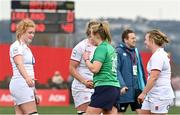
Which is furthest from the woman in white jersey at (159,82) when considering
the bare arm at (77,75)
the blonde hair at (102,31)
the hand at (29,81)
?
the hand at (29,81)

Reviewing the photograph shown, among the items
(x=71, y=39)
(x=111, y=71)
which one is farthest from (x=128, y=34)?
(x=71, y=39)

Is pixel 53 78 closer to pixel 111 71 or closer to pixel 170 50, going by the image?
pixel 170 50

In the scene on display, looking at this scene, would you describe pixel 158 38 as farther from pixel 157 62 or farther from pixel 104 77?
pixel 104 77

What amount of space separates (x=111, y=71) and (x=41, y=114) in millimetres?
10077

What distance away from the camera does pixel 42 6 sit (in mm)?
26906

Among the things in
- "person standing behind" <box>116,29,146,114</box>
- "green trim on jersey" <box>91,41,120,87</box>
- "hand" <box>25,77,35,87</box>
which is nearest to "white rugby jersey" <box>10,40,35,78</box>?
"hand" <box>25,77,35,87</box>

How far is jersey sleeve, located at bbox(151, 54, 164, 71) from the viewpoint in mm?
10188

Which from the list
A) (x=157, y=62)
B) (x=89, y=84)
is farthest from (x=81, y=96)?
(x=157, y=62)

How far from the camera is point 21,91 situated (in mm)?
10352

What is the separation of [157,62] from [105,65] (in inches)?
30.0

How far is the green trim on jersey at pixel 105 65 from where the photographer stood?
32.3 ft

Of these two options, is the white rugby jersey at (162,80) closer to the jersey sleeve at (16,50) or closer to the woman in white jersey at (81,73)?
the woman in white jersey at (81,73)

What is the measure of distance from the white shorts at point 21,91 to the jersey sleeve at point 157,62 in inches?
67.1

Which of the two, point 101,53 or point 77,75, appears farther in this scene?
point 77,75
